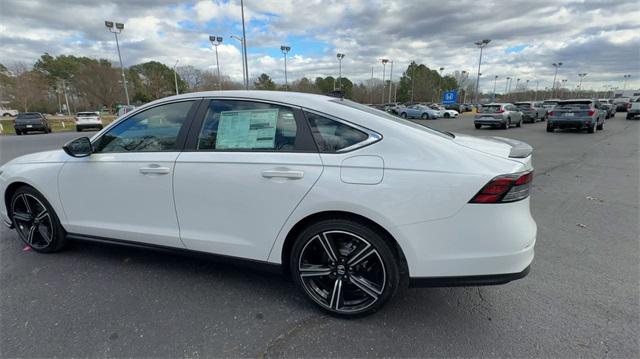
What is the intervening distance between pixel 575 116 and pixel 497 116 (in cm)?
386

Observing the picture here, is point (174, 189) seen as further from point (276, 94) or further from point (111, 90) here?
point (111, 90)

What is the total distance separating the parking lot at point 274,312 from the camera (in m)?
2.15

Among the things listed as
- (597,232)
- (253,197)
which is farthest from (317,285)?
(597,232)

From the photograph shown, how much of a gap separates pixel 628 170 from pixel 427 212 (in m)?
8.71

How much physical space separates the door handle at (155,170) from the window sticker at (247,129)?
476 mm

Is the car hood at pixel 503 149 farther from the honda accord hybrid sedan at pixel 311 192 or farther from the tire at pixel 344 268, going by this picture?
the tire at pixel 344 268

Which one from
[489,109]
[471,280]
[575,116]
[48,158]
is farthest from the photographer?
[489,109]

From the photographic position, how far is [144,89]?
264ft

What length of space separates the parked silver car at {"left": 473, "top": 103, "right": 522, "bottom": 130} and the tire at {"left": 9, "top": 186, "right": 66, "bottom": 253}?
21290 mm

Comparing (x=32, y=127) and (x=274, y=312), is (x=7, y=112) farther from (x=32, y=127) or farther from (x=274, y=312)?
(x=274, y=312)

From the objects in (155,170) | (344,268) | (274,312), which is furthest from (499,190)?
(155,170)

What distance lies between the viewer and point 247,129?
8.46 ft

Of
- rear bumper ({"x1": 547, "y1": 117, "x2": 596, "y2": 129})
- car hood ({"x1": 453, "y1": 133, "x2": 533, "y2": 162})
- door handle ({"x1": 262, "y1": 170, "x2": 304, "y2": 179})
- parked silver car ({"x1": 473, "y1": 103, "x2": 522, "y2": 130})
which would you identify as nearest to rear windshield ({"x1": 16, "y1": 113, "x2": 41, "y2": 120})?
door handle ({"x1": 262, "y1": 170, "x2": 304, "y2": 179})

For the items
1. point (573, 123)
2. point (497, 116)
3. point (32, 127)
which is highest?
point (497, 116)
